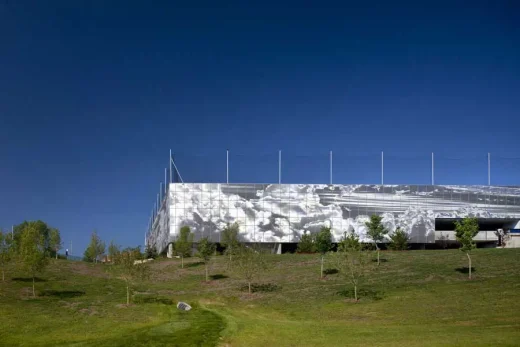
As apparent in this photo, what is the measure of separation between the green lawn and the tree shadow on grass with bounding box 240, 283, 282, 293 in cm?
22

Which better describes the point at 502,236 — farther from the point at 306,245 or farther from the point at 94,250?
the point at 94,250

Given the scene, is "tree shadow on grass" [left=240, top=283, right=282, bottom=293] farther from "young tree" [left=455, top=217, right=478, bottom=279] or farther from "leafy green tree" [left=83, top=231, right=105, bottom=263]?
"leafy green tree" [left=83, top=231, right=105, bottom=263]

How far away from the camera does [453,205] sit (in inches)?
4232

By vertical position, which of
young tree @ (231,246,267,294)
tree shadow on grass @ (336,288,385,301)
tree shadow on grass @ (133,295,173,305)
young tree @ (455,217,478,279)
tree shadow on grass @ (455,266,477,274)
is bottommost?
tree shadow on grass @ (133,295,173,305)

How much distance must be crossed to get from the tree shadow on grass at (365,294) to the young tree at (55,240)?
69.6m

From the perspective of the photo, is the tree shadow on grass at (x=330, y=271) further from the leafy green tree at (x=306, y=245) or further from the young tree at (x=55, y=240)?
the young tree at (x=55, y=240)

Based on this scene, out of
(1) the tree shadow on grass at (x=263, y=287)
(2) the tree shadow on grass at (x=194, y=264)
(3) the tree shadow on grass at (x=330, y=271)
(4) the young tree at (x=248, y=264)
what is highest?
(4) the young tree at (x=248, y=264)

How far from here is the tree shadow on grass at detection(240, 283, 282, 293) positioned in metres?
55.4

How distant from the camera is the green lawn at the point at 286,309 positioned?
30.0m

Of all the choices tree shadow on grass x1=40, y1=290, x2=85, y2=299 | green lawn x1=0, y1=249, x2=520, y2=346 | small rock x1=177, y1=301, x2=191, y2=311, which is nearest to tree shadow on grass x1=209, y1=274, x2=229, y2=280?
green lawn x1=0, y1=249, x2=520, y2=346

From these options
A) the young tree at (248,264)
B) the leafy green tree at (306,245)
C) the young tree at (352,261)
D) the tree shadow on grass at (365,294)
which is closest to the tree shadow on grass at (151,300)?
the young tree at (248,264)

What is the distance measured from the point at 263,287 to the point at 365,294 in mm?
12706

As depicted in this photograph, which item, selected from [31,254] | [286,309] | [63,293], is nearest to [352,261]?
[286,309]

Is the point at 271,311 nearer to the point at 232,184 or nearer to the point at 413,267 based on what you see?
the point at 413,267
